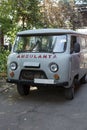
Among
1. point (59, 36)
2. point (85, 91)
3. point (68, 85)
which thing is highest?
point (59, 36)

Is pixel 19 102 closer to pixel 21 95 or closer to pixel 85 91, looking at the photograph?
pixel 21 95

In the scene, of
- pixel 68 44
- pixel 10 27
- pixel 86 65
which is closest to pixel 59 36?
pixel 68 44

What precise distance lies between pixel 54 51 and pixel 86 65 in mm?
3150

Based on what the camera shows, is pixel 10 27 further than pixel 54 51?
Yes

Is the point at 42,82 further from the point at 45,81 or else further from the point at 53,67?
the point at 53,67

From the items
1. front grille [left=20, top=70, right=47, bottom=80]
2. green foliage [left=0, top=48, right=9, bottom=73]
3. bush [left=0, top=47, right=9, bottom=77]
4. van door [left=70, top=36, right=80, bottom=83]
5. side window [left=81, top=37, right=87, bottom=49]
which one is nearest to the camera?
front grille [left=20, top=70, right=47, bottom=80]

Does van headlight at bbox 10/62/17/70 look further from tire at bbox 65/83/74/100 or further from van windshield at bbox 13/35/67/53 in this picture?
tire at bbox 65/83/74/100

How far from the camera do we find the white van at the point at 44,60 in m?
7.30

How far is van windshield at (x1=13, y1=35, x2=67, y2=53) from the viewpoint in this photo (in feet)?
25.4

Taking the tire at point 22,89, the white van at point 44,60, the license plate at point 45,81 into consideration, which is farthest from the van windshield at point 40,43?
the tire at point 22,89

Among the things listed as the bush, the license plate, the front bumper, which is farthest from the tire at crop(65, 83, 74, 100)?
the bush

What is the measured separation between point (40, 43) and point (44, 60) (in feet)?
2.83

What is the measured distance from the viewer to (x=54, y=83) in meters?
7.29

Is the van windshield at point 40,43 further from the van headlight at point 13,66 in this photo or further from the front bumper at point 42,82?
the front bumper at point 42,82
